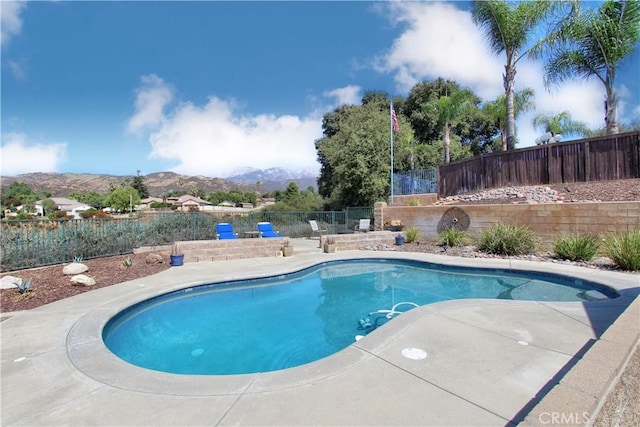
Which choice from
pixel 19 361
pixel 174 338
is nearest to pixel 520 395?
pixel 174 338

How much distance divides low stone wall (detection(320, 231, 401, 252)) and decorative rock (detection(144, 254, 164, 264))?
17.5ft

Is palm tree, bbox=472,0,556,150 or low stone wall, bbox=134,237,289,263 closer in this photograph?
low stone wall, bbox=134,237,289,263

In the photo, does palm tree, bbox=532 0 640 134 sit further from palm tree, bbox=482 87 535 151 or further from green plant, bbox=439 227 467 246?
green plant, bbox=439 227 467 246

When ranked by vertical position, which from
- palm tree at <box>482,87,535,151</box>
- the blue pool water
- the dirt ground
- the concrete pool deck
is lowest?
the blue pool water

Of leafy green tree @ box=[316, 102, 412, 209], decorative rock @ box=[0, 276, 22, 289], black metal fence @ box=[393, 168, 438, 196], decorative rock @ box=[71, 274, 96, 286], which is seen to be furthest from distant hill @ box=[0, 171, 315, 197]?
decorative rock @ box=[0, 276, 22, 289]

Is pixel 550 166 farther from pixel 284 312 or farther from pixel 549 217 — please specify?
pixel 284 312

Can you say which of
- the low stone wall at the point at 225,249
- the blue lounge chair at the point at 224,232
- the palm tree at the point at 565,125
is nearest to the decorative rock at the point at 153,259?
the low stone wall at the point at 225,249

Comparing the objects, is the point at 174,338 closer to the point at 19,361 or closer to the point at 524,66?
the point at 19,361

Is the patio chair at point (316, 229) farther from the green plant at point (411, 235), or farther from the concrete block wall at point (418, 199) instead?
the concrete block wall at point (418, 199)

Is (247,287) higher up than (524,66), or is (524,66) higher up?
(524,66)

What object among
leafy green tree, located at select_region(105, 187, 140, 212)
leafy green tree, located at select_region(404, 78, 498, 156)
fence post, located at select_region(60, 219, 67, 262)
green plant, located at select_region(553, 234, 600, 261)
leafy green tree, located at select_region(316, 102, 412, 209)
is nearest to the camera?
fence post, located at select_region(60, 219, 67, 262)

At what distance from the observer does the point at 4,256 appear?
6957mm

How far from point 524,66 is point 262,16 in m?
12.0

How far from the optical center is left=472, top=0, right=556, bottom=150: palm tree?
13958 millimetres
